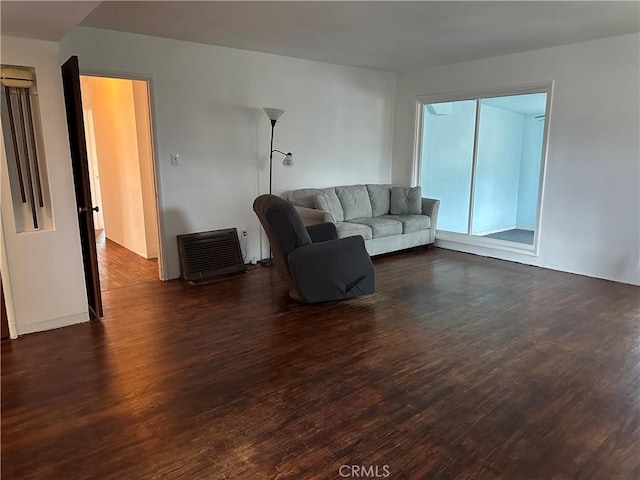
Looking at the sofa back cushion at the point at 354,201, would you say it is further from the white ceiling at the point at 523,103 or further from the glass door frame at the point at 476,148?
the white ceiling at the point at 523,103

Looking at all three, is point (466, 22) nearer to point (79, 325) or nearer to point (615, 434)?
point (615, 434)

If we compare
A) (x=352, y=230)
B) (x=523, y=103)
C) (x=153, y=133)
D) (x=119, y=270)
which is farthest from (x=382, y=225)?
(x=119, y=270)

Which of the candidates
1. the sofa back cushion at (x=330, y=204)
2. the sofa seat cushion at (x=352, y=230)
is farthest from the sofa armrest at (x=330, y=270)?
the sofa back cushion at (x=330, y=204)

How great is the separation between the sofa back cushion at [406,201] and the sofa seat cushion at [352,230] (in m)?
1.03

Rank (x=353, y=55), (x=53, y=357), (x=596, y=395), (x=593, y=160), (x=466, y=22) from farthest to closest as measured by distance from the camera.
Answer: (x=353, y=55), (x=593, y=160), (x=466, y=22), (x=53, y=357), (x=596, y=395)

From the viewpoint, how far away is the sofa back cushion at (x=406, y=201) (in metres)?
6.13

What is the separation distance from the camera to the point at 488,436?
2.13 metres

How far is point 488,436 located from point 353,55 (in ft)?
14.8

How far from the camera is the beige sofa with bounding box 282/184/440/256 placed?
5223 millimetres

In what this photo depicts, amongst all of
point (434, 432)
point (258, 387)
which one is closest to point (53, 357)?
point (258, 387)

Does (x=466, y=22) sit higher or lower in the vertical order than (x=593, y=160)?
higher

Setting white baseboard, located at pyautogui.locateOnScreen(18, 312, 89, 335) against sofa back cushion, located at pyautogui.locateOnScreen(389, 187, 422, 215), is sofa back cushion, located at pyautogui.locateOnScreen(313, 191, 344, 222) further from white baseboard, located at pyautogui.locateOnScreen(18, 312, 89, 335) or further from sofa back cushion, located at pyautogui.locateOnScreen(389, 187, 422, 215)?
white baseboard, located at pyautogui.locateOnScreen(18, 312, 89, 335)

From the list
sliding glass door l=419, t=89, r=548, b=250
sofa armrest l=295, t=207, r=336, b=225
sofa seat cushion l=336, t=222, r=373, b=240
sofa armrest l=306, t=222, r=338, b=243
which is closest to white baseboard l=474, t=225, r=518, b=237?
sliding glass door l=419, t=89, r=548, b=250

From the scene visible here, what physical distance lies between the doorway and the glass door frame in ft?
12.5
